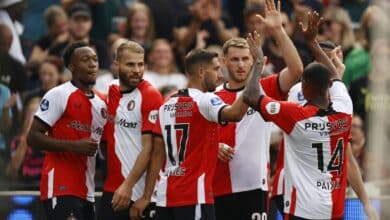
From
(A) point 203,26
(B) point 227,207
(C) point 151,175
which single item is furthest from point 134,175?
(A) point 203,26

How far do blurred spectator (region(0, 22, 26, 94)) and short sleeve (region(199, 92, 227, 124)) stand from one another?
360 centimetres

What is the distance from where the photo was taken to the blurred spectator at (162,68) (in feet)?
56.4

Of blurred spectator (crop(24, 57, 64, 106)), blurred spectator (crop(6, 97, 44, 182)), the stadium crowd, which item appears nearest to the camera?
the stadium crowd

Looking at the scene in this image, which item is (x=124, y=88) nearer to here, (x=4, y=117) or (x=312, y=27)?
(x=312, y=27)

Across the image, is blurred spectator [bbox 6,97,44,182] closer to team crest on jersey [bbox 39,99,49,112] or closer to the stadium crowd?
the stadium crowd

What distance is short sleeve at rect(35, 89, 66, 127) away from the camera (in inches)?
500

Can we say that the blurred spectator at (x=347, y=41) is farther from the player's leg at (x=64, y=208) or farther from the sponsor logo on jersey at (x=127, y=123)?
the player's leg at (x=64, y=208)

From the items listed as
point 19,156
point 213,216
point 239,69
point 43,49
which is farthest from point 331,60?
point 43,49

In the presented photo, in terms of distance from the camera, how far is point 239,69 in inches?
497

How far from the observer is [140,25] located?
58.3 ft

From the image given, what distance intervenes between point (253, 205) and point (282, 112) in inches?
70.7

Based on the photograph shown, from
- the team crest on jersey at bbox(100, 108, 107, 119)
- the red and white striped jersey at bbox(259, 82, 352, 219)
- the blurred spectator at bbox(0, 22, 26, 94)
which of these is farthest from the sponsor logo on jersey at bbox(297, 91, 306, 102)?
the blurred spectator at bbox(0, 22, 26, 94)

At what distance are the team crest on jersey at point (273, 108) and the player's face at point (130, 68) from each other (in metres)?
1.85

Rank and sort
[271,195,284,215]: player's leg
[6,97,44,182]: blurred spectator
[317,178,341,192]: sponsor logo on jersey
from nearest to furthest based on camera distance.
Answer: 1. [317,178,341,192]: sponsor logo on jersey
2. [271,195,284,215]: player's leg
3. [6,97,44,182]: blurred spectator
